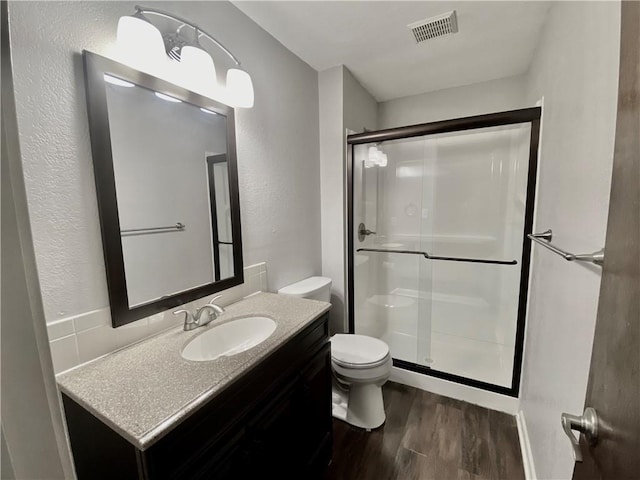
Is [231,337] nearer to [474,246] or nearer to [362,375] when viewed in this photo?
[362,375]

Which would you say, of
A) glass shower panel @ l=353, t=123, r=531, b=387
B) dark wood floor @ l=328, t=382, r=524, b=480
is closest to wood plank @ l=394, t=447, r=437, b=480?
dark wood floor @ l=328, t=382, r=524, b=480

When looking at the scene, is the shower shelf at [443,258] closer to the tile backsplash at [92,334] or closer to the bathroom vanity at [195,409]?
the bathroom vanity at [195,409]

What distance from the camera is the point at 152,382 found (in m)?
0.81

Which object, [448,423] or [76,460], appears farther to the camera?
[448,423]

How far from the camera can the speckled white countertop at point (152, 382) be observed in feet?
2.19

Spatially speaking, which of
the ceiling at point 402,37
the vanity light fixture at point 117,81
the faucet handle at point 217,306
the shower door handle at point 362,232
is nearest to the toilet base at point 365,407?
the faucet handle at point 217,306

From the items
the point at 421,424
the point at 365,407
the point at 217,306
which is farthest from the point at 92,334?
the point at 421,424

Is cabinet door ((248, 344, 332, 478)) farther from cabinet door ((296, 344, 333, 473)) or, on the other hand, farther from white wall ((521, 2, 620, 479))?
white wall ((521, 2, 620, 479))

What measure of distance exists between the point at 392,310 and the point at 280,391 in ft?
5.81

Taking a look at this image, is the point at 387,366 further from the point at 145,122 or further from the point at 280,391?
the point at 145,122

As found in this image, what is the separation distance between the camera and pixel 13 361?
13.5 inches

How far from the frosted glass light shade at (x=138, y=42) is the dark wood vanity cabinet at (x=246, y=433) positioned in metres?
1.14

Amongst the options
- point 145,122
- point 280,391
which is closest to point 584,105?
point 280,391

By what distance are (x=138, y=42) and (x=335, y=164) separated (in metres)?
1.43
